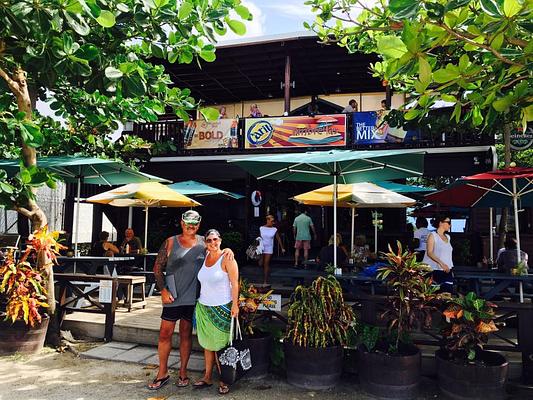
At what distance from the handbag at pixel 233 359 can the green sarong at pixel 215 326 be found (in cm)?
6

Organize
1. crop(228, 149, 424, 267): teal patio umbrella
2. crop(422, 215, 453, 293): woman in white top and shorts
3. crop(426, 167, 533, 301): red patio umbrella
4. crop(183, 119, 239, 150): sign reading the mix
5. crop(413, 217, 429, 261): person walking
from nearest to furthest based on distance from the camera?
crop(228, 149, 424, 267): teal patio umbrella, crop(426, 167, 533, 301): red patio umbrella, crop(422, 215, 453, 293): woman in white top and shorts, crop(413, 217, 429, 261): person walking, crop(183, 119, 239, 150): sign reading the mix

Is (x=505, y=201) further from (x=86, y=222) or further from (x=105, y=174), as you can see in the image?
(x=86, y=222)

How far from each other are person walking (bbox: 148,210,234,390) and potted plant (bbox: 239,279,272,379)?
0.55m

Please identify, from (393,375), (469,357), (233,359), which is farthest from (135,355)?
(469,357)

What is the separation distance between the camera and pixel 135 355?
→ 17.1 ft

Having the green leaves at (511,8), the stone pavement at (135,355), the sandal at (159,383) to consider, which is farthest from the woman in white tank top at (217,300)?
the green leaves at (511,8)

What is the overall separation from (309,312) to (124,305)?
3.60 m

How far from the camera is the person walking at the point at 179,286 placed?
Result: 4.22m

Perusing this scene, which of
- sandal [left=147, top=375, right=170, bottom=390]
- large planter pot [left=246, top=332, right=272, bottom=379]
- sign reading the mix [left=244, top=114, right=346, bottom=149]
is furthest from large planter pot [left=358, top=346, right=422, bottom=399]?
sign reading the mix [left=244, top=114, right=346, bottom=149]

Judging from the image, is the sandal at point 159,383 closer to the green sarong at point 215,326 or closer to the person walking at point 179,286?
the person walking at point 179,286

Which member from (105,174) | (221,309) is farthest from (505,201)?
(105,174)

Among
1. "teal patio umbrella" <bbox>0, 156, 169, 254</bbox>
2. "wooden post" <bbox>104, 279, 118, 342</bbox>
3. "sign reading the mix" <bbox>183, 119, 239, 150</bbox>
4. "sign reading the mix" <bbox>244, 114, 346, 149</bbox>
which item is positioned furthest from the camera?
"sign reading the mix" <bbox>183, 119, 239, 150</bbox>

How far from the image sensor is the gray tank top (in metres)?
4.23

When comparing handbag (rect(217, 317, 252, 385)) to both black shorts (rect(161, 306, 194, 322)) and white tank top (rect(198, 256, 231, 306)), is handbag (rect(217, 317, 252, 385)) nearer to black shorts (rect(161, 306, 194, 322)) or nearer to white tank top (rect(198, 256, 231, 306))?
white tank top (rect(198, 256, 231, 306))
